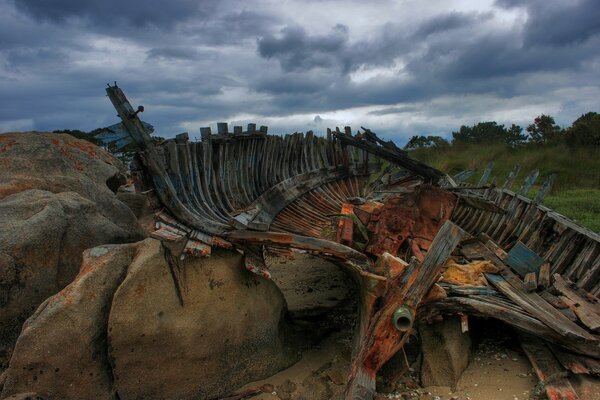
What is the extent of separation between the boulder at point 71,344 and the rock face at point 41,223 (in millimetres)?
942

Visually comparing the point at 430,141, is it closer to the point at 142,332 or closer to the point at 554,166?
the point at 554,166

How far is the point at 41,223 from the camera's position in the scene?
5.43m

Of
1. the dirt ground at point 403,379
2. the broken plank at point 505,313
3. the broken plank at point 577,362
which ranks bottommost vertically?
the dirt ground at point 403,379

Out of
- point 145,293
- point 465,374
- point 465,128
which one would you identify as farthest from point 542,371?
point 465,128

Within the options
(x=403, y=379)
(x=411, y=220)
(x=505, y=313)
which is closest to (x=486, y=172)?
(x=411, y=220)

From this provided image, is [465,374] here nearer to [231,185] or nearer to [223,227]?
[223,227]

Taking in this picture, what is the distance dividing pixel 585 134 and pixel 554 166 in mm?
2808

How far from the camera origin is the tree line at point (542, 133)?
17359 millimetres

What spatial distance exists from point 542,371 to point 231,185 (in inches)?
170

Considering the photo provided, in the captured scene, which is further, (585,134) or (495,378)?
(585,134)

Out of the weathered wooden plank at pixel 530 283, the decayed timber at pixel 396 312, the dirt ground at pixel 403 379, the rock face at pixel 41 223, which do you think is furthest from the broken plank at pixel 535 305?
the rock face at pixel 41 223

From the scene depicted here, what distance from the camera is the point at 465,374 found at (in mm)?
5012

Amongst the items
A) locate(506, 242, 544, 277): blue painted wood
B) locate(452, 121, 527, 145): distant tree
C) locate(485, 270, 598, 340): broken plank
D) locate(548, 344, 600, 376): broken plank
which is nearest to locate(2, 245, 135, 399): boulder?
locate(485, 270, 598, 340): broken plank

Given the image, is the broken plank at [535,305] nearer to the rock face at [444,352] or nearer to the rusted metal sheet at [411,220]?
the rock face at [444,352]
